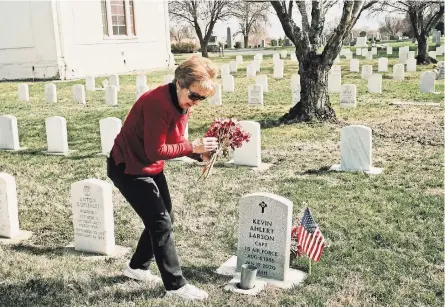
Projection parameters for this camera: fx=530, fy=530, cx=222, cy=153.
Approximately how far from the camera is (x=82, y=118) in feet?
43.0

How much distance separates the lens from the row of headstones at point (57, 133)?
920cm

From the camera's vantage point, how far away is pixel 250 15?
2063 inches

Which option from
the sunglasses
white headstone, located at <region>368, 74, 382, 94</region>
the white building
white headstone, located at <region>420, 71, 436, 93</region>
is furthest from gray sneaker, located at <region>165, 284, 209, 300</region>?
the white building

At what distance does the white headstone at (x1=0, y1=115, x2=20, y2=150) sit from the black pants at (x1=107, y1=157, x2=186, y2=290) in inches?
264

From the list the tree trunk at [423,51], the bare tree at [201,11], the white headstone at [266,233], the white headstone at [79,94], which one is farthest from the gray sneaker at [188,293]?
the bare tree at [201,11]

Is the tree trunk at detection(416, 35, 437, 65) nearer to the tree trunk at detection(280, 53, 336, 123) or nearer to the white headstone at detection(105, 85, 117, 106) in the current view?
the tree trunk at detection(280, 53, 336, 123)

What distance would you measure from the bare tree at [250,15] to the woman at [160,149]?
37.7 meters

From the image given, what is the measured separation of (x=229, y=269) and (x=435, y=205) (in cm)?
287

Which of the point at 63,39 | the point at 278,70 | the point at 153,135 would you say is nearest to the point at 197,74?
the point at 153,135

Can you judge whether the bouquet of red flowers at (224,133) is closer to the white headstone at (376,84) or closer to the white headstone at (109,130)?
the white headstone at (109,130)

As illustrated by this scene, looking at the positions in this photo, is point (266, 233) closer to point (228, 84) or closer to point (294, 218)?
point (294, 218)

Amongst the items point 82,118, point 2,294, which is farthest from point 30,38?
point 2,294

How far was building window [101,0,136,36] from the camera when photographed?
83.3ft

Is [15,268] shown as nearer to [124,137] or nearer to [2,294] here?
[2,294]
